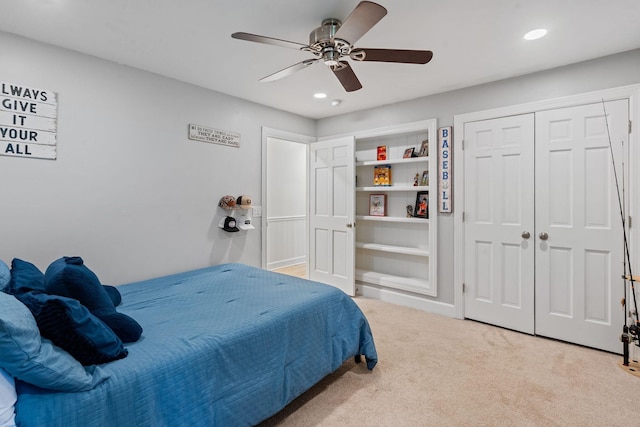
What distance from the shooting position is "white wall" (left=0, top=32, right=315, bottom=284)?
7.64ft

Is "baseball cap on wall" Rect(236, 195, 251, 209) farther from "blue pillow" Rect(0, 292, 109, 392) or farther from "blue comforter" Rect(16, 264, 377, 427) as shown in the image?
"blue pillow" Rect(0, 292, 109, 392)

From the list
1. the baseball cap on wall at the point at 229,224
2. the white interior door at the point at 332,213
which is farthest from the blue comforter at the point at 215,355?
the white interior door at the point at 332,213

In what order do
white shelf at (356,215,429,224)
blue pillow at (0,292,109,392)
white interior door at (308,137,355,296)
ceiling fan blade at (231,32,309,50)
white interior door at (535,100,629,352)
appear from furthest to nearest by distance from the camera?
white interior door at (308,137,355,296)
white shelf at (356,215,429,224)
white interior door at (535,100,629,352)
ceiling fan blade at (231,32,309,50)
blue pillow at (0,292,109,392)

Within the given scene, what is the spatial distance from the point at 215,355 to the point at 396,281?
8.99 feet

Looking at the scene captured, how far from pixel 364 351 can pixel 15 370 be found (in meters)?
1.94

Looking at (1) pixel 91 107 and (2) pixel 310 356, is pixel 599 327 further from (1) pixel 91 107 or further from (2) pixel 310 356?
(1) pixel 91 107

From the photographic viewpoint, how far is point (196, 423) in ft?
4.75

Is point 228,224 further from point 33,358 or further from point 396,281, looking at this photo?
point 33,358

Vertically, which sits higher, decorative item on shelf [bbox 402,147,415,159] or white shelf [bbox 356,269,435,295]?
decorative item on shelf [bbox 402,147,415,159]

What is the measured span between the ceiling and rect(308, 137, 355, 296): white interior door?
1219mm

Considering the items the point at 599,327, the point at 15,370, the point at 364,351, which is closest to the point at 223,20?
the point at 15,370

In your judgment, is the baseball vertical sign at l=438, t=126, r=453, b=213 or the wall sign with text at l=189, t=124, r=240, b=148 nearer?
the wall sign with text at l=189, t=124, r=240, b=148

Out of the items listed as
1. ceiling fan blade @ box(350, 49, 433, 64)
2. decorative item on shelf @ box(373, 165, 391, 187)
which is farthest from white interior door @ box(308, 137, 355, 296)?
ceiling fan blade @ box(350, 49, 433, 64)

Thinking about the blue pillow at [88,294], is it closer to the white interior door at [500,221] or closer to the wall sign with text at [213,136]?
the wall sign with text at [213,136]
